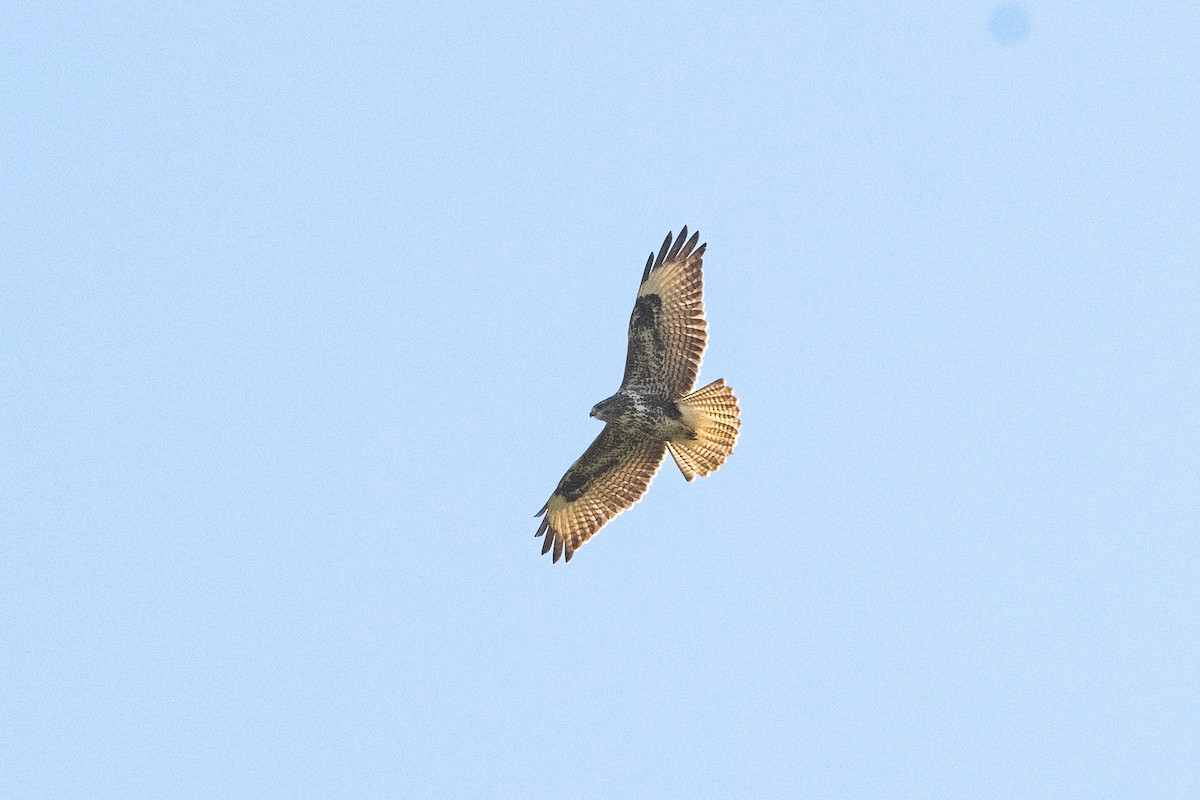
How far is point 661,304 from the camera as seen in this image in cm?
1535

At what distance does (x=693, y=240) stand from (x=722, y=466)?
2.03 meters

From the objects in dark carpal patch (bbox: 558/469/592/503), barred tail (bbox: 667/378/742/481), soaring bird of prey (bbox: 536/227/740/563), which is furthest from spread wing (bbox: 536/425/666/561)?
barred tail (bbox: 667/378/742/481)

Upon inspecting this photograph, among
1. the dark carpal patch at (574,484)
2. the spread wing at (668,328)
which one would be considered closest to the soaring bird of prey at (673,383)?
the spread wing at (668,328)

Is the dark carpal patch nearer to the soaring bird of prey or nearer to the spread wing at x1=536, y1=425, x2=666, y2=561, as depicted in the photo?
the spread wing at x1=536, y1=425, x2=666, y2=561

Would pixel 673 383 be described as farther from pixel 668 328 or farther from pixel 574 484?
pixel 574 484

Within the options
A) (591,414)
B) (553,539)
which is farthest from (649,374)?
→ (553,539)

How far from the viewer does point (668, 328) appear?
603 inches

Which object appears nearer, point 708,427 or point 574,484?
point 708,427

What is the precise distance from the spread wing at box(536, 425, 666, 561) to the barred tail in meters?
0.49

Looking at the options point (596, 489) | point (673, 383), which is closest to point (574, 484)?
point (596, 489)

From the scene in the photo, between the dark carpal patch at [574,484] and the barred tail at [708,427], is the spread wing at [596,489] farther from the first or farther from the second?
the barred tail at [708,427]

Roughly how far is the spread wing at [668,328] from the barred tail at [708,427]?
0.64ft

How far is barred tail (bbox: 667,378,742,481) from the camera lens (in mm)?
15078

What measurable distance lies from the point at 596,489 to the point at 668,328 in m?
1.85
